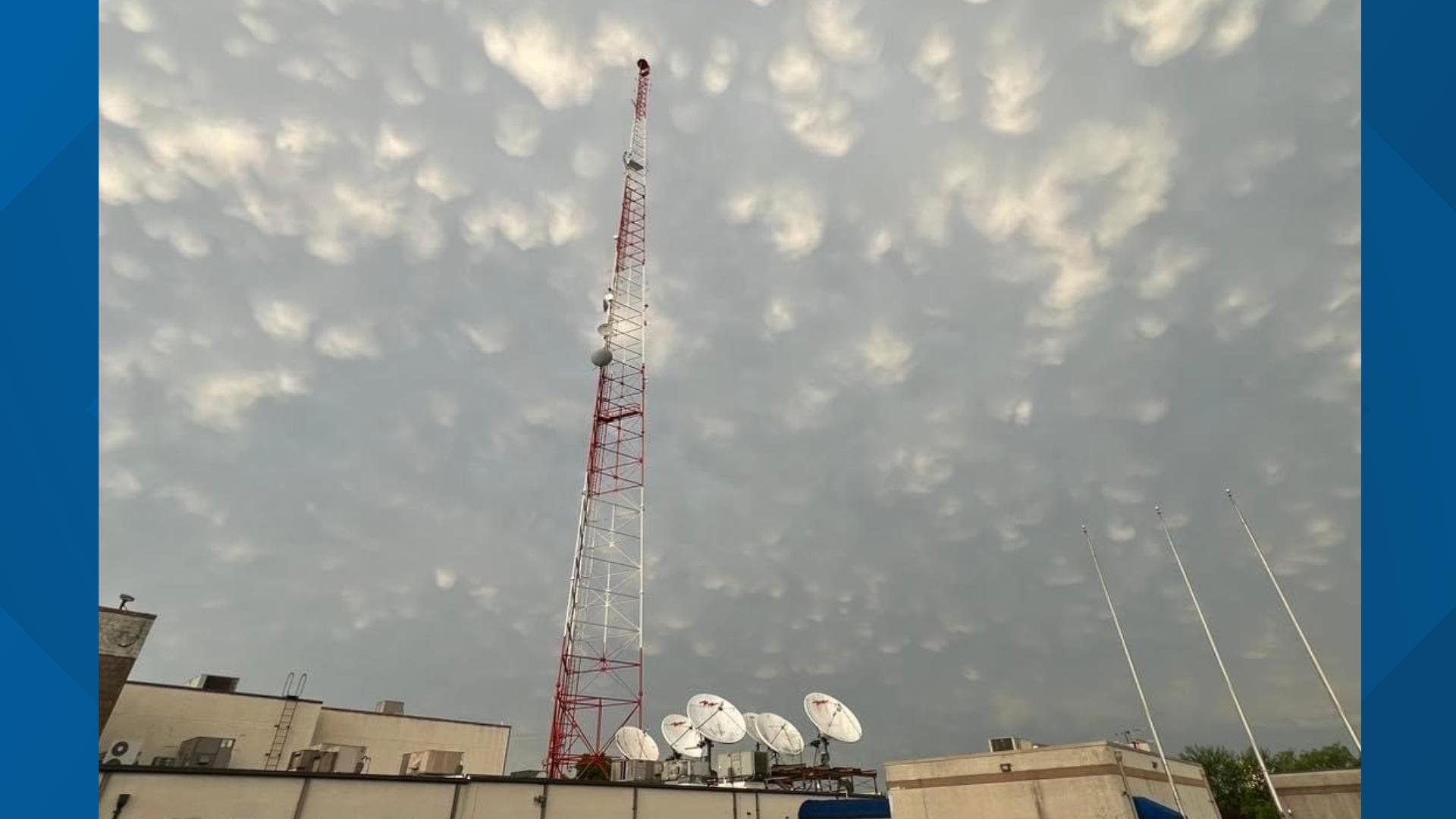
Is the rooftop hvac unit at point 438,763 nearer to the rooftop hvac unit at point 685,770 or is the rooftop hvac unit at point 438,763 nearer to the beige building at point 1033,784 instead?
the rooftop hvac unit at point 685,770

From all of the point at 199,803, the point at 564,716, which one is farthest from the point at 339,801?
the point at 564,716

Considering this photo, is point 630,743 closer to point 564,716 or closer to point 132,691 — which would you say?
point 564,716

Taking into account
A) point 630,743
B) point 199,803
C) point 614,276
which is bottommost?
point 199,803

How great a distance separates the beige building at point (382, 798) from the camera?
25.4 metres

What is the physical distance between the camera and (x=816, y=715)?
48.0 m

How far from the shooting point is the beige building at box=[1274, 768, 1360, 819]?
1773 inches

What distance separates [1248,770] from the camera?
7900cm

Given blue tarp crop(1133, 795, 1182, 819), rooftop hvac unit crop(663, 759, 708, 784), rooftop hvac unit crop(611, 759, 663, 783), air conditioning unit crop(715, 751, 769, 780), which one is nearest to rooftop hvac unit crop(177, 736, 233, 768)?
rooftop hvac unit crop(611, 759, 663, 783)

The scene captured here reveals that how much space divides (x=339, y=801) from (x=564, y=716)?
18.3m

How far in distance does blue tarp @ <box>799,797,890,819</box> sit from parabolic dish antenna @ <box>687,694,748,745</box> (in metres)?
6.17

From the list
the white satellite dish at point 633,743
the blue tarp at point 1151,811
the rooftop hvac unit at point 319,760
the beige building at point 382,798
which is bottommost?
the blue tarp at point 1151,811

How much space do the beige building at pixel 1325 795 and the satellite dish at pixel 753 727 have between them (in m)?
37.4

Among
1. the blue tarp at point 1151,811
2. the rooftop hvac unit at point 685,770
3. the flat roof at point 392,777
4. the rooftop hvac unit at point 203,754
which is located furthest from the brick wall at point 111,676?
the blue tarp at point 1151,811

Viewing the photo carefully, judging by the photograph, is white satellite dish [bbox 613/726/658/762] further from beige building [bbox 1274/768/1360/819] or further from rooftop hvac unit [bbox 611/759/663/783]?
beige building [bbox 1274/768/1360/819]
